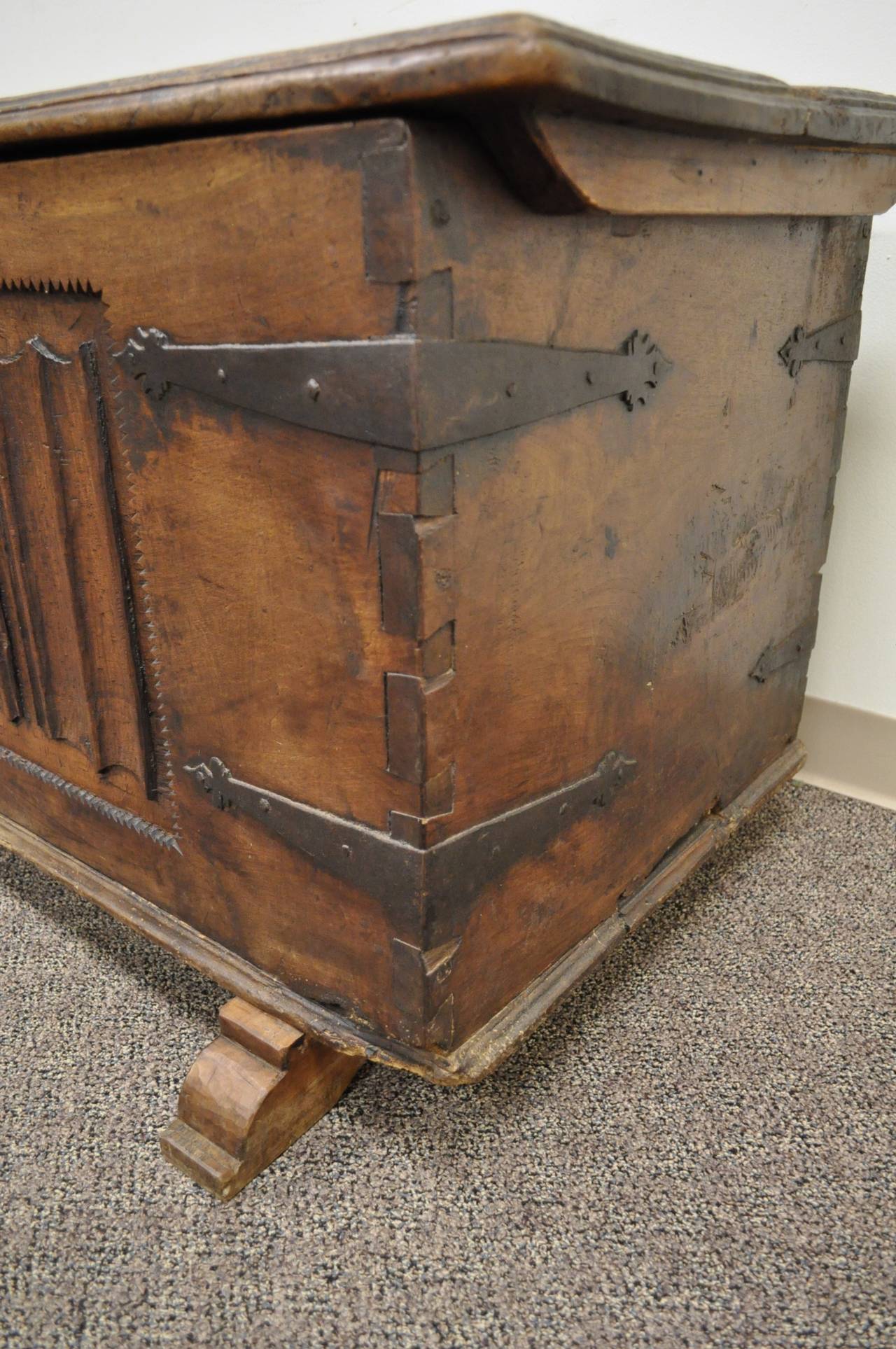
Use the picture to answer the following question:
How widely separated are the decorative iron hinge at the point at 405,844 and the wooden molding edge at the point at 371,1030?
0.16 meters

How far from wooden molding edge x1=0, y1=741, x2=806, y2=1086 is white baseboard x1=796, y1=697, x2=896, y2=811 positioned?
354 mm

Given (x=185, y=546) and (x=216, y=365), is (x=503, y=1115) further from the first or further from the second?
(x=216, y=365)

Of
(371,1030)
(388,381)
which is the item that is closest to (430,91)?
(388,381)

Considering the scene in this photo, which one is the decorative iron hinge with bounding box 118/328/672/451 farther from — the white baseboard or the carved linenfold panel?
the white baseboard

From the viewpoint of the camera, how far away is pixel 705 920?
1400 millimetres

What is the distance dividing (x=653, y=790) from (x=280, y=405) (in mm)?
671

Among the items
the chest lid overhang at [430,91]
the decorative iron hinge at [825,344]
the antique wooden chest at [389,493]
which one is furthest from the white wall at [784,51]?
the chest lid overhang at [430,91]

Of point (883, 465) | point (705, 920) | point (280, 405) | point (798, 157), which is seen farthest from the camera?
point (883, 465)

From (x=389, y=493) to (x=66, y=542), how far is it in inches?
17.9

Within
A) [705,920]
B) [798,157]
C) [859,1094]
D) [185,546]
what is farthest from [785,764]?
[185,546]

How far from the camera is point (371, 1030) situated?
39.4 inches

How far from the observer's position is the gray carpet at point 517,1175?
2.96 ft

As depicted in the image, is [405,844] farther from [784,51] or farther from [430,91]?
[784,51]

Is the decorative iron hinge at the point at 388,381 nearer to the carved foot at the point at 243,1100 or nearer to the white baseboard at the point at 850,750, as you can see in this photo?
the carved foot at the point at 243,1100
